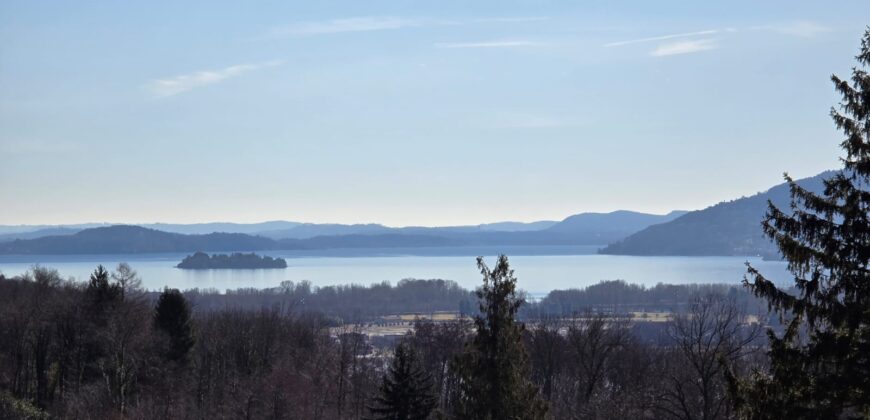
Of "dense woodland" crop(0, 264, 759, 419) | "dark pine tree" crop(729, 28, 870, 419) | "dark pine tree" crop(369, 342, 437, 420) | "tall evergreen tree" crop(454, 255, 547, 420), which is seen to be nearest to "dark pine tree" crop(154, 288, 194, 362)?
"dense woodland" crop(0, 264, 759, 419)

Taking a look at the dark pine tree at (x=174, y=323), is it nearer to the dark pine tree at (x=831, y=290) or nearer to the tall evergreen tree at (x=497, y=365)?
the tall evergreen tree at (x=497, y=365)

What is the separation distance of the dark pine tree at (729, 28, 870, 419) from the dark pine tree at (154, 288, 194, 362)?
1303 inches

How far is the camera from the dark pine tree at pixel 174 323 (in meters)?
39.8

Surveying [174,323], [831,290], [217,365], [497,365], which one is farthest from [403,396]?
[217,365]

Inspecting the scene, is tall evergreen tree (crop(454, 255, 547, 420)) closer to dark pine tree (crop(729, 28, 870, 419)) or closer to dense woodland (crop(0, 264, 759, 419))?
dark pine tree (crop(729, 28, 870, 419))

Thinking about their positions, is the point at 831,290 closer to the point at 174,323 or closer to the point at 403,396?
the point at 403,396

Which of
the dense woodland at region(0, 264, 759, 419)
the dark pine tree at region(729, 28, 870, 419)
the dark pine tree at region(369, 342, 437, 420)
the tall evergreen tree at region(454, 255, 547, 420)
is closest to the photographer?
the dark pine tree at region(729, 28, 870, 419)

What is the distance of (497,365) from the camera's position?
1678cm

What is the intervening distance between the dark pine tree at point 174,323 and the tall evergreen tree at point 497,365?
24835 mm

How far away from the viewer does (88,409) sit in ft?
108

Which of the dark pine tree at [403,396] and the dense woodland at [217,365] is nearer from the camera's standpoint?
the dark pine tree at [403,396]

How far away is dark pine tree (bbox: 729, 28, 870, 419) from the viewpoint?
9.22 m

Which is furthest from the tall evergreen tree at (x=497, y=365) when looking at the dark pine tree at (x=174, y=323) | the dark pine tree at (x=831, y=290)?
the dark pine tree at (x=174, y=323)

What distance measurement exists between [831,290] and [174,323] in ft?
112
